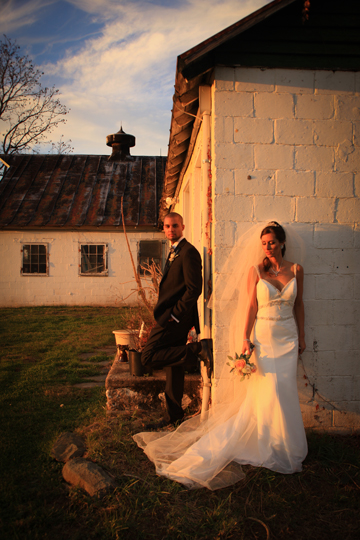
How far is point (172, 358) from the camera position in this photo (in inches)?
141

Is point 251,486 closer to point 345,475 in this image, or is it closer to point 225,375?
point 345,475

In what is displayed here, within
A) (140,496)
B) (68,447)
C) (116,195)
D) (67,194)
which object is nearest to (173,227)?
(68,447)

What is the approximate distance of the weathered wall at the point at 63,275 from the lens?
13.3 m

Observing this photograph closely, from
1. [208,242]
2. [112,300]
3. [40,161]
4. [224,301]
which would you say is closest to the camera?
[224,301]

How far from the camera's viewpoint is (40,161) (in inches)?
654

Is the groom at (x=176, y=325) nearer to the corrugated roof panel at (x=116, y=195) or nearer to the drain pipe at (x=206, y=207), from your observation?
the drain pipe at (x=206, y=207)

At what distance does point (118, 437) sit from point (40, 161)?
1576cm

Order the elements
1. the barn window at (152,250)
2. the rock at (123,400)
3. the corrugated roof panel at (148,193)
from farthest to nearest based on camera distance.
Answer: the corrugated roof panel at (148,193), the barn window at (152,250), the rock at (123,400)

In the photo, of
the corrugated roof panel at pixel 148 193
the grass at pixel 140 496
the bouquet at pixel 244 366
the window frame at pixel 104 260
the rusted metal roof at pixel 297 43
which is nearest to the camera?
the grass at pixel 140 496

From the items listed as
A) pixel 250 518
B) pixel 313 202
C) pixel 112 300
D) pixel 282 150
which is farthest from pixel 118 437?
pixel 112 300

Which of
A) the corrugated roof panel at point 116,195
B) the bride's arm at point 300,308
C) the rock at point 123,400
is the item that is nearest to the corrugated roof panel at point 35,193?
the corrugated roof panel at point 116,195

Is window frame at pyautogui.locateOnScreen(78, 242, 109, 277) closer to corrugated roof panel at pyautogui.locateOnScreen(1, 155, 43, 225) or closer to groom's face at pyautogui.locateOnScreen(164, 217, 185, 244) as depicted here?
corrugated roof panel at pyautogui.locateOnScreen(1, 155, 43, 225)

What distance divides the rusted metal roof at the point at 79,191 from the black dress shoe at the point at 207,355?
9976 mm

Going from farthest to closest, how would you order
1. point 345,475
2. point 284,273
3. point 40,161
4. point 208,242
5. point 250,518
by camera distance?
point 40,161
point 208,242
point 284,273
point 345,475
point 250,518
